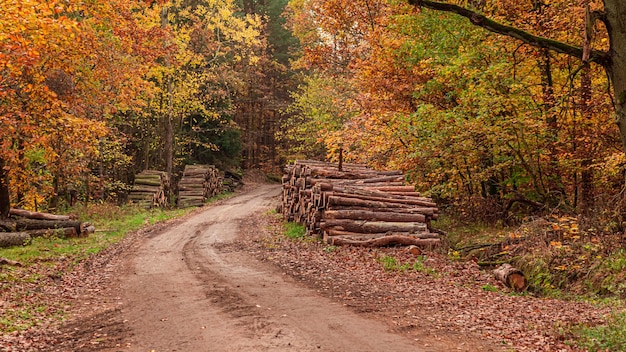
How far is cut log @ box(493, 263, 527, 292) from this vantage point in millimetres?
11156

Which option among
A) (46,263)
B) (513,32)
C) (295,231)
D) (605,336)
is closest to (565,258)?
(605,336)

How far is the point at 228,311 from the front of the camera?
8828 millimetres

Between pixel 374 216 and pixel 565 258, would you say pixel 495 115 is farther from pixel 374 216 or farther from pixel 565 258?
pixel 565 258

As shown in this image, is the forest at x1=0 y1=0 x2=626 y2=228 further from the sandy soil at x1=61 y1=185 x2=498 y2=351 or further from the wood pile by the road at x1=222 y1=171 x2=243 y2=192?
the wood pile by the road at x1=222 y1=171 x2=243 y2=192

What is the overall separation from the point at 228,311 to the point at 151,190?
21452 millimetres

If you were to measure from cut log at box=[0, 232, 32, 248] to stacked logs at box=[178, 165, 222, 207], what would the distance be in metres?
14.9

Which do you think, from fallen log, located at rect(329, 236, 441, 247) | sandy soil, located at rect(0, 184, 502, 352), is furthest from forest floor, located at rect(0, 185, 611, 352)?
fallen log, located at rect(329, 236, 441, 247)

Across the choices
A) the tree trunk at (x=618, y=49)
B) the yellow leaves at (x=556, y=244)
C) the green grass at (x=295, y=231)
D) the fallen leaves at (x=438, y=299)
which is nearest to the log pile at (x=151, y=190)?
the green grass at (x=295, y=231)

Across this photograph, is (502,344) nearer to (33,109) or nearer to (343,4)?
(33,109)

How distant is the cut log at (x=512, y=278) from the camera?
11.2 m

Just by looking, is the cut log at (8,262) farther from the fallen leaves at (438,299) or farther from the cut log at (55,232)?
the fallen leaves at (438,299)

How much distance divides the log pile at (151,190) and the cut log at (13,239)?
11924 millimetres

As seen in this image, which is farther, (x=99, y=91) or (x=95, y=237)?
(x=99, y=91)

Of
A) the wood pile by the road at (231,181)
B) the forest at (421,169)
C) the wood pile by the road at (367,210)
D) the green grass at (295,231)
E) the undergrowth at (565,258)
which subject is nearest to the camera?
the forest at (421,169)
